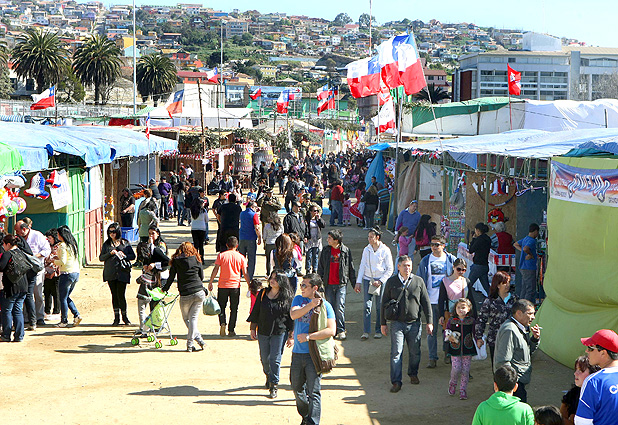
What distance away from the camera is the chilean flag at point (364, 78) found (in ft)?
64.4

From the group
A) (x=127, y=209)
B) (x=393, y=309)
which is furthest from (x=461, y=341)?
(x=127, y=209)

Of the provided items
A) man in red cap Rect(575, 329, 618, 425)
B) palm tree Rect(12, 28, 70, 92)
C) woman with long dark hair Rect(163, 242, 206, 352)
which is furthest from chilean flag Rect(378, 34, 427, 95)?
palm tree Rect(12, 28, 70, 92)

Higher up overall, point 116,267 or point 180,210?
point 116,267

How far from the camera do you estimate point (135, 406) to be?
27.4 feet

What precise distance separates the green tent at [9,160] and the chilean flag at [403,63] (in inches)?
303

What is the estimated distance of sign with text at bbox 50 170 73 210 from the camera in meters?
15.3

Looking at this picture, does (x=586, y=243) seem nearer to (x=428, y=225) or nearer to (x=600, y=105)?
(x=428, y=225)

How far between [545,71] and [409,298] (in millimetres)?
104031

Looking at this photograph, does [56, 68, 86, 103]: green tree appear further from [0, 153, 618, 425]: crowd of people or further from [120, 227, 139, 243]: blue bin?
[0, 153, 618, 425]: crowd of people

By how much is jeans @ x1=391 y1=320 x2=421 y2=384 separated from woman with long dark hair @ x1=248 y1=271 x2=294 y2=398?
1290 mm

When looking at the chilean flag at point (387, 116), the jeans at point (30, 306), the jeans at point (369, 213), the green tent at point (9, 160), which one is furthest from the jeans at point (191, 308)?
the jeans at point (369, 213)

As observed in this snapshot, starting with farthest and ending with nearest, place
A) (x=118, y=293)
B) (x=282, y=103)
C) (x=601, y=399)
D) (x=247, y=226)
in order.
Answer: (x=282, y=103)
(x=247, y=226)
(x=118, y=293)
(x=601, y=399)

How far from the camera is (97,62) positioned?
245 feet

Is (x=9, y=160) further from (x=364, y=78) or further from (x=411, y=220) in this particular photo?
(x=364, y=78)
